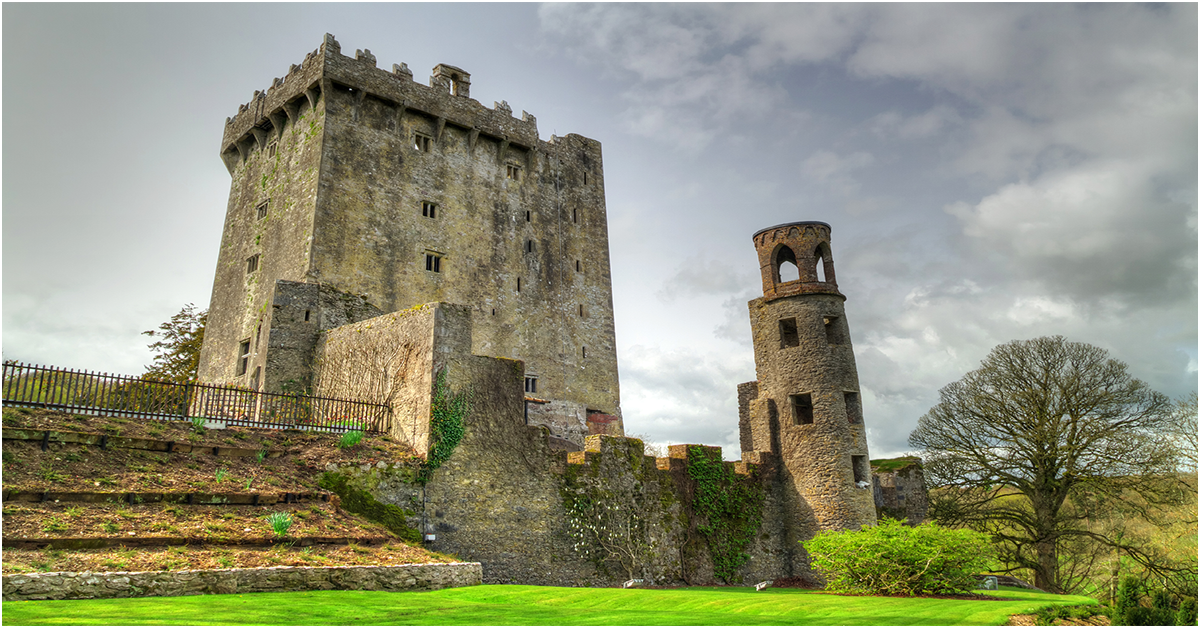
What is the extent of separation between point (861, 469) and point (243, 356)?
2119cm

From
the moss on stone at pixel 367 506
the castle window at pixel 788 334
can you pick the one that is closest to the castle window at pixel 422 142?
the castle window at pixel 788 334

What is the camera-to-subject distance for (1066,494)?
2853 cm

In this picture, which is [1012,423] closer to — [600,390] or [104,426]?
[600,390]

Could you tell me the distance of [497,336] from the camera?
32.0m

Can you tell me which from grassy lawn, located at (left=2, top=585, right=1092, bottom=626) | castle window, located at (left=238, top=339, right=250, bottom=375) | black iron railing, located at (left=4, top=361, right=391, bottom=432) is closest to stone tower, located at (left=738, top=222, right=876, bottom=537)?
grassy lawn, located at (left=2, top=585, right=1092, bottom=626)

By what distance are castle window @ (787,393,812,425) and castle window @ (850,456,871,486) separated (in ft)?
6.06

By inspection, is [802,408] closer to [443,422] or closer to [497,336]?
[497,336]

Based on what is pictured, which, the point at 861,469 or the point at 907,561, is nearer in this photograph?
the point at 907,561

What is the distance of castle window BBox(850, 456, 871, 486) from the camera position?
24375 mm

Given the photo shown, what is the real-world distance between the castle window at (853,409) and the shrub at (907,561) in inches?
266

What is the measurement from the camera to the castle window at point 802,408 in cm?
2564

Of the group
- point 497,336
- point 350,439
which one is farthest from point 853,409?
point 350,439

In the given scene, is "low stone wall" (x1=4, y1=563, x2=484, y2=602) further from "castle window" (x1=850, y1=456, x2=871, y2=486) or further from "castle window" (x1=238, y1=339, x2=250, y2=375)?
"castle window" (x1=238, y1=339, x2=250, y2=375)

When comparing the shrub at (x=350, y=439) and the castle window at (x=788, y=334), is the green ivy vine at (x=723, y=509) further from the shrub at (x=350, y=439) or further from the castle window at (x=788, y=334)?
the shrub at (x=350, y=439)
